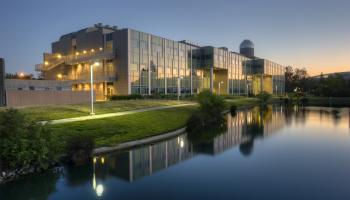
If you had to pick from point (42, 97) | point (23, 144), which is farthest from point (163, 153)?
point (42, 97)

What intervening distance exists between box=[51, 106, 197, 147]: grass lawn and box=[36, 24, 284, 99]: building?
21652 mm

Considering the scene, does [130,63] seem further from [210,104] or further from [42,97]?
[210,104]

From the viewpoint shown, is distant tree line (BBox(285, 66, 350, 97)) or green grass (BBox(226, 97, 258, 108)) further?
distant tree line (BBox(285, 66, 350, 97))

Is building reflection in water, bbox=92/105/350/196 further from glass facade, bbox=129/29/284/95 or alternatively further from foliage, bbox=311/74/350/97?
foliage, bbox=311/74/350/97

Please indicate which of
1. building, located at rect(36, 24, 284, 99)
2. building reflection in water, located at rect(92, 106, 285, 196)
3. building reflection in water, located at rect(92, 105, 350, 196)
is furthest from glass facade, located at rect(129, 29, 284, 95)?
building reflection in water, located at rect(92, 106, 285, 196)

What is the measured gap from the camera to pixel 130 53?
53156 mm

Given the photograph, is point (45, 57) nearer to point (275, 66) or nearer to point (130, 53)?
point (130, 53)

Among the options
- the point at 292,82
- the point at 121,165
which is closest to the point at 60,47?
the point at 121,165

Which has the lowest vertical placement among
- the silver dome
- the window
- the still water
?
the still water

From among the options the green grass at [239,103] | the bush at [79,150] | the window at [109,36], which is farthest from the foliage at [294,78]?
the bush at [79,150]

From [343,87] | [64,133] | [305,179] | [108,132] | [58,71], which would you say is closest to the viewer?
[305,179]

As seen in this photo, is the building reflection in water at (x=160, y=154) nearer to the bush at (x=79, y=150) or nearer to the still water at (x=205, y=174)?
the still water at (x=205, y=174)

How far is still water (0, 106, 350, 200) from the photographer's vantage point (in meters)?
10.9

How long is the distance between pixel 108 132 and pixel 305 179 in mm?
13602
